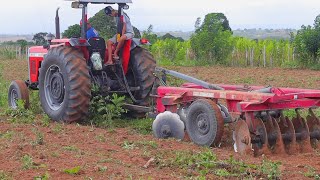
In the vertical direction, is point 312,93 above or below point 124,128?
above

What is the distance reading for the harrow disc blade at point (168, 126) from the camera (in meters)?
8.70

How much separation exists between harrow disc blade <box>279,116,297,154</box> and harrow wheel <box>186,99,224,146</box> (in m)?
0.82

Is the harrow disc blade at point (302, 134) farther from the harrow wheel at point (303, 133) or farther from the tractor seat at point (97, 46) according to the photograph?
Result: the tractor seat at point (97, 46)

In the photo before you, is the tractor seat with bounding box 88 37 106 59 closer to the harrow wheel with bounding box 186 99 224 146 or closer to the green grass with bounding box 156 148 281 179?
the harrow wheel with bounding box 186 99 224 146

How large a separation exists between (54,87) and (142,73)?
154cm

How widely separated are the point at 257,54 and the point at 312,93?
22610mm

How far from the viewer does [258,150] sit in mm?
7641

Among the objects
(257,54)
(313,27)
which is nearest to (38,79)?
(313,27)

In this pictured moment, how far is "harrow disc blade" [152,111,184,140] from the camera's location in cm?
870

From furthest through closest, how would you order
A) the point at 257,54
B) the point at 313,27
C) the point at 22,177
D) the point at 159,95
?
the point at 257,54, the point at 313,27, the point at 159,95, the point at 22,177

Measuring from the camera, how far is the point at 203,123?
8.25m

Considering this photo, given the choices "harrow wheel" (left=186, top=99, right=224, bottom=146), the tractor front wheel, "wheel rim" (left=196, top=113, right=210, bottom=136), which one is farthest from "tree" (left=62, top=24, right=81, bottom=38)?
"wheel rim" (left=196, top=113, right=210, bottom=136)

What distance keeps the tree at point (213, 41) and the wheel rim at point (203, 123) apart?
21.3 m

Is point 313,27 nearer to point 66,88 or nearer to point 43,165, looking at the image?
point 66,88
